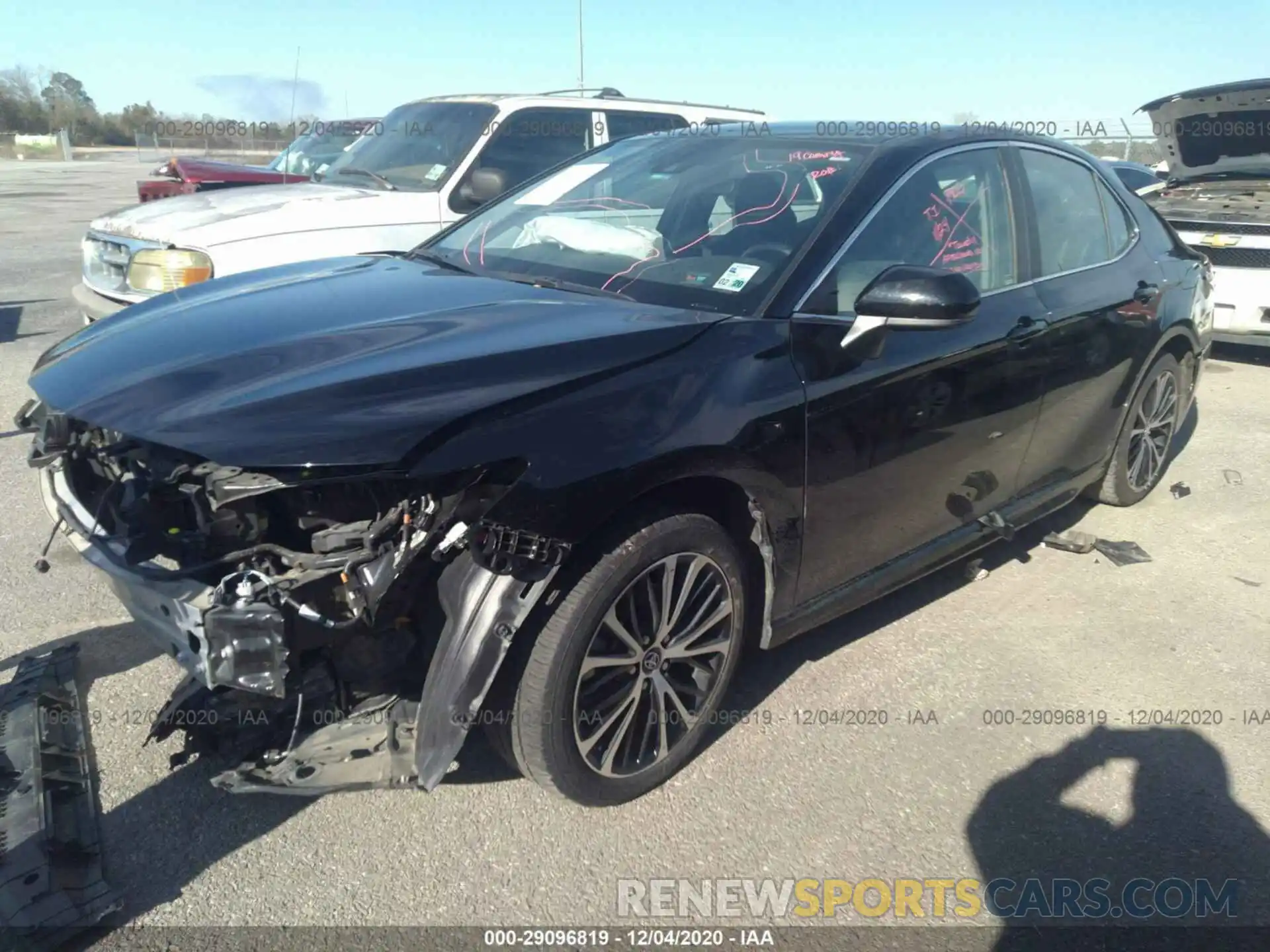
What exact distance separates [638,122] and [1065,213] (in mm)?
4434

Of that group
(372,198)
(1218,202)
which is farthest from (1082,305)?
(1218,202)

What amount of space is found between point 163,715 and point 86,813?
12.6 inches

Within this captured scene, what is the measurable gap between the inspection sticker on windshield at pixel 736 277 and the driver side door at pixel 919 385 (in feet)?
0.66

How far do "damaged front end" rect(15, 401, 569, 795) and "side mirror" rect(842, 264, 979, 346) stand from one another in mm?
1192

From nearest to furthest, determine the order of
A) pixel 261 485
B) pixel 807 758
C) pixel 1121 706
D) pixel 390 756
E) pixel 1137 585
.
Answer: pixel 261 485 < pixel 390 756 < pixel 807 758 < pixel 1121 706 < pixel 1137 585

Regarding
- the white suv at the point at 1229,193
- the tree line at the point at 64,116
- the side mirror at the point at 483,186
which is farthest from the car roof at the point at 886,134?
the tree line at the point at 64,116

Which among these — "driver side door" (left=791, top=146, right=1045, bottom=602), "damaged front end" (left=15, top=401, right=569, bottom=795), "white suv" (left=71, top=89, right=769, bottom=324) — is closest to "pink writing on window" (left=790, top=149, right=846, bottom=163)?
"driver side door" (left=791, top=146, right=1045, bottom=602)

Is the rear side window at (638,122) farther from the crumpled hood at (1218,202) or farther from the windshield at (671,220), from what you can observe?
the crumpled hood at (1218,202)

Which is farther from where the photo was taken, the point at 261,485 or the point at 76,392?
the point at 76,392

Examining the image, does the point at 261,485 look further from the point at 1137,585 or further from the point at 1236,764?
the point at 1137,585

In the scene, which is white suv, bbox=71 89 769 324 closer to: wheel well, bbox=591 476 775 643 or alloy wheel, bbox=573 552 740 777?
wheel well, bbox=591 476 775 643

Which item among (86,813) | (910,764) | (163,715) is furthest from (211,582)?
(910,764)

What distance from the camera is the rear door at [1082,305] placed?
3746mm

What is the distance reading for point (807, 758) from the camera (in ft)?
9.75
